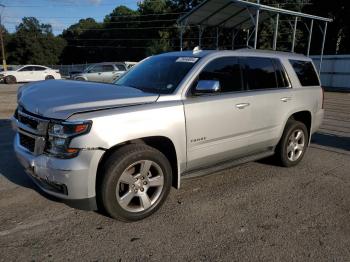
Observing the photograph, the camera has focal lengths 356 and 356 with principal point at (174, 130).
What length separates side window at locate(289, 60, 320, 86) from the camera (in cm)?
581

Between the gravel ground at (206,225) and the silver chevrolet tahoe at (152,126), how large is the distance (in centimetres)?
32

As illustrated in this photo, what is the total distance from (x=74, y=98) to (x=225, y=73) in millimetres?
2030

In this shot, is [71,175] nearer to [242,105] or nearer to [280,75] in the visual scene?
[242,105]

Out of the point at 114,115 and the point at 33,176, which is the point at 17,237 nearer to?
the point at 33,176

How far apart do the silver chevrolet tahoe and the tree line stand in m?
35.4

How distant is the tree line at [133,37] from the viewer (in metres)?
40.4

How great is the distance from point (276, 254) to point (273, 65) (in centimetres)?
306

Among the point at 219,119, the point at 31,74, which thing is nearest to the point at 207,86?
the point at 219,119

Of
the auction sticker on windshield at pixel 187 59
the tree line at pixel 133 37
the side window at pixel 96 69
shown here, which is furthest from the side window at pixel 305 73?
the tree line at pixel 133 37

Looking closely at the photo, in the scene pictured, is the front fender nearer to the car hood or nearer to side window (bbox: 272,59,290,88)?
the car hood

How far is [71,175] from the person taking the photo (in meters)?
3.36

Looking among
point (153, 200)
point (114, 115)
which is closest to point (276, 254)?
point (153, 200)

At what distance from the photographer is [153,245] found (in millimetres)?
3402

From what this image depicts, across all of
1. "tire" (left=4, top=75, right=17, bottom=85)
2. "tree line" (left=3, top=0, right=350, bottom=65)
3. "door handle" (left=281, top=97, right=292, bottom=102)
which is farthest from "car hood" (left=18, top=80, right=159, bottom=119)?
"tree line" (left=3, top=0, right=350, bottom=65)
